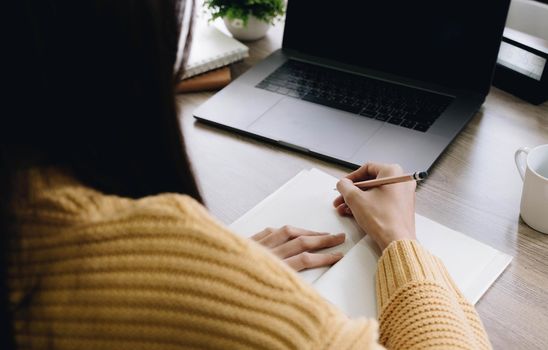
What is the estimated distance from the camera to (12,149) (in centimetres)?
46

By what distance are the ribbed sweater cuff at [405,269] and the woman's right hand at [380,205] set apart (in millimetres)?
30

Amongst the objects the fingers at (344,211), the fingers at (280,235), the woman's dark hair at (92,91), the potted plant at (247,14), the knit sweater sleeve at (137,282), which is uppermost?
the woman's dark hair at (92,91)

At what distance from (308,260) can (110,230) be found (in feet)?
1.21

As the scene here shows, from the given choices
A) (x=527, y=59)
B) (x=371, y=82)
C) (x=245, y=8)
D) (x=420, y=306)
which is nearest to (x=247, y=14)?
(x=245, y=8)

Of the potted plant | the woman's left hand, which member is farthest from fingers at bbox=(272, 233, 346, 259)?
the potted plant

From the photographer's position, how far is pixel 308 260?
78 centimetres

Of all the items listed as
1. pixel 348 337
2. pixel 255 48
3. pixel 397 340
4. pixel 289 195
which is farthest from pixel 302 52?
pixel 348 337

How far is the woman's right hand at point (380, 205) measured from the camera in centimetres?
79

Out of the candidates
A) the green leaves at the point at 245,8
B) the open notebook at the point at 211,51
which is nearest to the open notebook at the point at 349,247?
the open notebook at the point at 211,51

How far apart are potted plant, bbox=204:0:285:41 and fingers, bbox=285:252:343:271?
2.20 ft

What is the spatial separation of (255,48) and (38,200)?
93 cm

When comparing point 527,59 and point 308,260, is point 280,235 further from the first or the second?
point 527,59

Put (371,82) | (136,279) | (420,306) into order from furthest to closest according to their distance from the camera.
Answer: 1. (371,82)
2. (420,306)
3. (136,279)

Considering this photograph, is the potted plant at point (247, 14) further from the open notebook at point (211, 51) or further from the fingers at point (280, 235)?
the fingers at point (280, 235)
